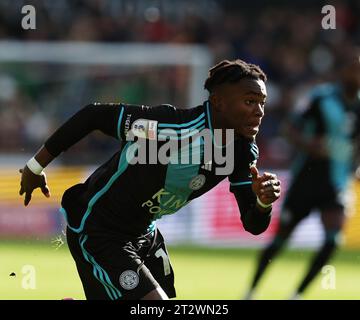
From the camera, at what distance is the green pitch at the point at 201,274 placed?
9.83 m

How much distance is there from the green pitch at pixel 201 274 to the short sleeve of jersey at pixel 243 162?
110 inches

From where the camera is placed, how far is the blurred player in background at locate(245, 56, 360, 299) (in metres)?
9.66

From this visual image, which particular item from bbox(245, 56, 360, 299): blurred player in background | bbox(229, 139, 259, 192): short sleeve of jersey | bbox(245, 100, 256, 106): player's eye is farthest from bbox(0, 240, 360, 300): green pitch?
bbox(245, 100, 256, 106): player's eye

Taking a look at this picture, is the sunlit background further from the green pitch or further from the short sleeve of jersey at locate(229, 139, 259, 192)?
the short sleeve of jersey at locate(229, 139, 259, 192)

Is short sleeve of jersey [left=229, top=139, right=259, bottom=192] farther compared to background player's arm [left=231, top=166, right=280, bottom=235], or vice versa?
short sleeve of jersey [left=229, top=139, right=259, bottom=192]

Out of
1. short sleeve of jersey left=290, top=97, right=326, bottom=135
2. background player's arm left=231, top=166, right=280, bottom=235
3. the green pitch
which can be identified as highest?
short sleeve of jersey left=290, top=97, right=326, bottom=135

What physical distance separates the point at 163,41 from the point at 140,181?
13.5m

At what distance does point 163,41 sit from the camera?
63.3 ft

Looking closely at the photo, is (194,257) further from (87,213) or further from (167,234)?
(87,213)

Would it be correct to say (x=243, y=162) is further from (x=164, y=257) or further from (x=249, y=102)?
(x=164, y=257)

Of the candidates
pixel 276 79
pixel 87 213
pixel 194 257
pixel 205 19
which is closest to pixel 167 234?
pixel 194 257

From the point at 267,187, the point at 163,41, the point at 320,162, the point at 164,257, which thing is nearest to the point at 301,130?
the point at 320,162

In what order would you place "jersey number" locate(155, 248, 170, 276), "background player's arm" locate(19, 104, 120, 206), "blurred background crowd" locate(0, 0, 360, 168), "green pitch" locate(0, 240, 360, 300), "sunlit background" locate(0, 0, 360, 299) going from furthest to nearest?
"blurred background crowd" locate(0, 0, 360, 168) < "sunlit background" locate(0, 0, 360, 299) < "green pitch" locate(0, 240, 360, 300) < "jersey number" locate(155, 248, 170, 276) < "background player's arm" locate(19, 104, 120, 206)

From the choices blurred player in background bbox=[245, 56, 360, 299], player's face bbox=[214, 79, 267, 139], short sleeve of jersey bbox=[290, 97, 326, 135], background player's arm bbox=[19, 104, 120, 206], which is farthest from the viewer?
short sleeve of jersey bbox=[290, 97, 326, 135]
